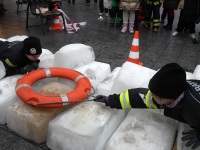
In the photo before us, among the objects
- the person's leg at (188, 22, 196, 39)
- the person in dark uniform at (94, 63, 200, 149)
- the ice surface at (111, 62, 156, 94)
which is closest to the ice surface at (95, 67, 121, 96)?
the ice surface at (111, 62, 156, 94)

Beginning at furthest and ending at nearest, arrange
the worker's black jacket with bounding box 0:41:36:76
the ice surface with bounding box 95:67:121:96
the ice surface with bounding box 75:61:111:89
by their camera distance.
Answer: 1. the worker's black jacket with bounding box 0:41:36:76
2. the ice surface with bounding box 75:61:111:89
3. the ice surface with bounding box 95:67:121:96

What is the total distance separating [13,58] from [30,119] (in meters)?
1.10

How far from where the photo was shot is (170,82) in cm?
177

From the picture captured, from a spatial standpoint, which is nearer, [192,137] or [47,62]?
[192,137]

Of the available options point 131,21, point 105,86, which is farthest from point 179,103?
point 131,21

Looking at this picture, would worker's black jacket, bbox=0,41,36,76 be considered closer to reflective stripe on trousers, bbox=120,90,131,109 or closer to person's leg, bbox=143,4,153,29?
reflective stripe on trousers, bbox=120,90,131,109

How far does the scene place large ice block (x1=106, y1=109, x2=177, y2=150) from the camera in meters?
1.93

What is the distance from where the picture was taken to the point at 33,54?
9.87 ft

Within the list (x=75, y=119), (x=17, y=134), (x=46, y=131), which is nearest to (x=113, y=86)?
(x=75, y=119)

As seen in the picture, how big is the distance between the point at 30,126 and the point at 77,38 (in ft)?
11.7

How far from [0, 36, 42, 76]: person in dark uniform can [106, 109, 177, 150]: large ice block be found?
147 cm

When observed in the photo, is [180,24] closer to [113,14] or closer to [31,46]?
[113,14]

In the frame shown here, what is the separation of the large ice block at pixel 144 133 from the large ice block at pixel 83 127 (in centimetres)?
14

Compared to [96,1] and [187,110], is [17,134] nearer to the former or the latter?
[187,110]
